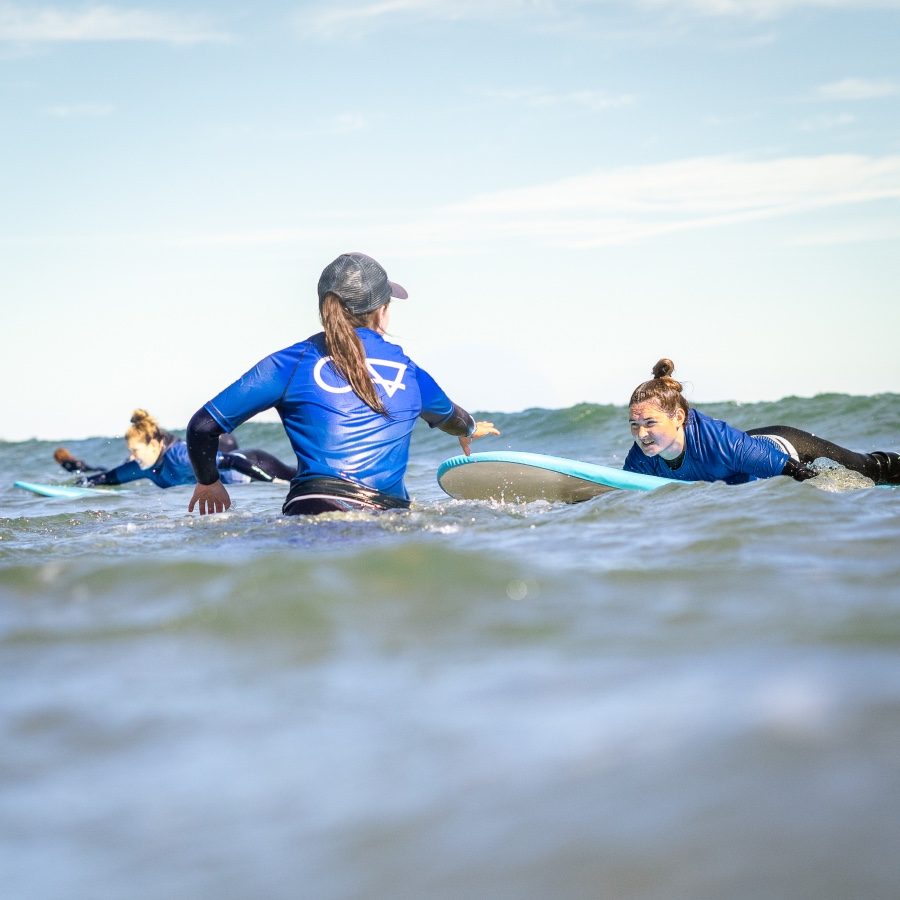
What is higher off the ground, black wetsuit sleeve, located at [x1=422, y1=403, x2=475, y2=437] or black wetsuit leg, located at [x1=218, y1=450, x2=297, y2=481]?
black wetsuit sleeve, located at [x1=422, y1=403, x2=475, y2=437]

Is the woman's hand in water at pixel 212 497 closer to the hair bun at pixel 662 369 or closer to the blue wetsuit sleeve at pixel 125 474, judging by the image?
the hair bun at pixel 662 369

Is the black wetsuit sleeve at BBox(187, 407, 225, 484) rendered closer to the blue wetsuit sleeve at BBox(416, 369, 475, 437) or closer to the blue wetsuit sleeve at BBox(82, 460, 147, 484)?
the blue wetsuit sleeve at BBox(416, 369, 475, 437)

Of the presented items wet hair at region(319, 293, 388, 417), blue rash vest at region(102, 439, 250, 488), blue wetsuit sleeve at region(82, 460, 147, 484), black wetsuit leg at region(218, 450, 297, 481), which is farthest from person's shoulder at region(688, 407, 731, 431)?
blue wetsuit sleeve at region(82, 460, 147, 484)

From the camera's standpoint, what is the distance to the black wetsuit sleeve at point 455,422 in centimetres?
606

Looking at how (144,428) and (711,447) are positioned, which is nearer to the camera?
(711,447)

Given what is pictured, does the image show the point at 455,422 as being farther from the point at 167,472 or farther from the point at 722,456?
the point at 167,472

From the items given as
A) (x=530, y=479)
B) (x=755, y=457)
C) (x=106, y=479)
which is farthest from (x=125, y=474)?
(x=755, y=457)

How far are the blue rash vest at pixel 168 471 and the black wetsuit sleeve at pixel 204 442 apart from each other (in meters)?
5.52

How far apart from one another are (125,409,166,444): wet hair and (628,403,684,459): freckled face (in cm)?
656

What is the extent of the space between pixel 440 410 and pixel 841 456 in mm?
2864

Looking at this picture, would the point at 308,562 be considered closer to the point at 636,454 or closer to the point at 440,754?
the point at 440,754

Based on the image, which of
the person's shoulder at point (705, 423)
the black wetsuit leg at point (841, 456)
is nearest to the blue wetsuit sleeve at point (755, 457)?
the person's shoulder at point (705, 423)

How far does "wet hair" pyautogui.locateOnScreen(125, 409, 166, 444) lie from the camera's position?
38.4 ft

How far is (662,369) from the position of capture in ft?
22.8
